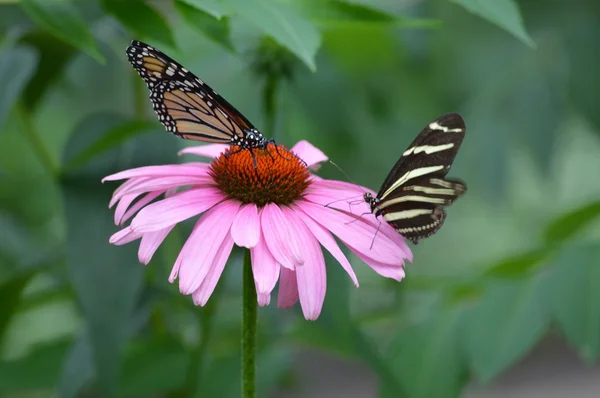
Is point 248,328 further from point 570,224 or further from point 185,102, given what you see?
point 570,224

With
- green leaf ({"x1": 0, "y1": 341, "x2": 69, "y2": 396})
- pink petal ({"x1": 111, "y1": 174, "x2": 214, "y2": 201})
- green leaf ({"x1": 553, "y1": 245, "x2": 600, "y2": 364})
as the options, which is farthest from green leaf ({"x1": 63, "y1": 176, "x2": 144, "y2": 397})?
green leaf ({"x1": 553, "y1": 245, "x2": 600, "y2": 364})

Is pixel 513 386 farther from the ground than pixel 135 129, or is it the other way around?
pixel 135 129

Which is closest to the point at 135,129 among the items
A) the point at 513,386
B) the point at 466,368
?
the point at 466,368

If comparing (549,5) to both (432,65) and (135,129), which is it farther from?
(135,129)

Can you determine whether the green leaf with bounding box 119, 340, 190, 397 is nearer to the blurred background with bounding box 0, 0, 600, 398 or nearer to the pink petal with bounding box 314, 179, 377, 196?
the blurred background with bounding box 0, 0, 600, 398

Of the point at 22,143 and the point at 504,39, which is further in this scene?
the point at 22,143

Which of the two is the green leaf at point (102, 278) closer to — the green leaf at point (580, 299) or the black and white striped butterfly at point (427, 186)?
the black and white striped butterfly at point (427, 186)

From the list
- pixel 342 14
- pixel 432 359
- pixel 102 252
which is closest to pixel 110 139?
pixel 102 252
